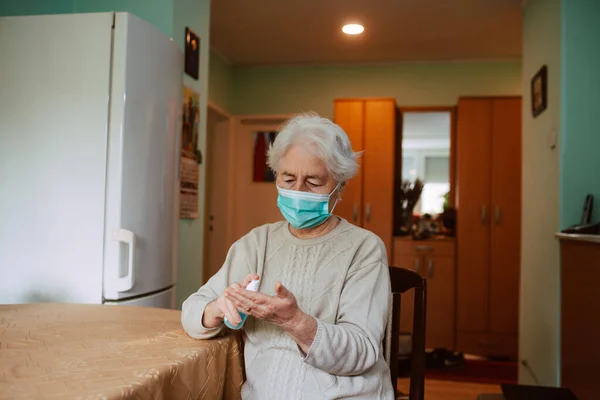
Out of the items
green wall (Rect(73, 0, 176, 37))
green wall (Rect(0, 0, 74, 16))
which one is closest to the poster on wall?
green wall (Rect(73, 0, 176, 37))

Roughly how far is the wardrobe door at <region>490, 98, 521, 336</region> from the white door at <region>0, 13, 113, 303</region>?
3.34m

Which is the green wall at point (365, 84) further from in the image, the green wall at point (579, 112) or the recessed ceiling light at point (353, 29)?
the green wall at point (579, 112)

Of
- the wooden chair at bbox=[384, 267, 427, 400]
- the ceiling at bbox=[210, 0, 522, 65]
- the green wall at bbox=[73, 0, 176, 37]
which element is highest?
the ceiling at bbox=[210, 0, 522, 65]

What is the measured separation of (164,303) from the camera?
2.00 meters

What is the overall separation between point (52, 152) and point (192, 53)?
99 centimetres

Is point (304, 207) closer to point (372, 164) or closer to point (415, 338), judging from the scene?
point (415, 338)

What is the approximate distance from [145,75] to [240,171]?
3.26 metres

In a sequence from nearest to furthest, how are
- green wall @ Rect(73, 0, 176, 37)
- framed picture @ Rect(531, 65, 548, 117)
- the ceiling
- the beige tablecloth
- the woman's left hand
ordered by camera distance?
1. the beige tablecloth
2. the woman's left hand
3. green wall @ Rect(73, 0, 176, 37)
4. framed picture @ Rect(531, 65, 548, 117)
5. the ceiling

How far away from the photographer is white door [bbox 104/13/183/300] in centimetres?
176

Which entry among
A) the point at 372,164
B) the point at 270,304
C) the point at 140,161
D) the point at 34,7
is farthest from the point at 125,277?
the point at 372,164

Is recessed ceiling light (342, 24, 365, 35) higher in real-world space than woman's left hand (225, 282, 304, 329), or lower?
higher

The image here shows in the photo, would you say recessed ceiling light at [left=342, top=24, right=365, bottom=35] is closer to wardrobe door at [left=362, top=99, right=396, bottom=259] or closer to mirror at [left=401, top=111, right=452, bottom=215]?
wardrobe door at [left=362, top=99, right=396, bottom=259]

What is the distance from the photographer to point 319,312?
115cm

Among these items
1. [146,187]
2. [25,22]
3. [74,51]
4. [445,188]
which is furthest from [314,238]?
[445,188]
